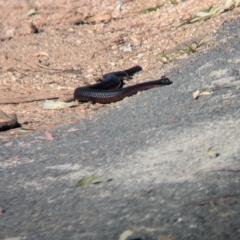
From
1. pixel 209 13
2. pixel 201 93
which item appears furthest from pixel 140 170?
pixel 209 13

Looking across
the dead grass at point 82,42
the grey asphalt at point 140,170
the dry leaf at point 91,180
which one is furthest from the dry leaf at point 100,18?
the dry leaf at point 91,180

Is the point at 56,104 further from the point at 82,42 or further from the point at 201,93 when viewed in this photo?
the point at 82,42

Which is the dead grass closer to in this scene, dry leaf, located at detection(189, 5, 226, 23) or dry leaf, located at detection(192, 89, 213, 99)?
dry leaf, located at detection(189, 5, 226, 23)

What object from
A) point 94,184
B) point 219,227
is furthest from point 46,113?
point 219,227

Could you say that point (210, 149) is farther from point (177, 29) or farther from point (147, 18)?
point (147, 18)

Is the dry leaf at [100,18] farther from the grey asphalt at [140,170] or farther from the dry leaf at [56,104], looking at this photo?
the grey asphalt at [140,170]

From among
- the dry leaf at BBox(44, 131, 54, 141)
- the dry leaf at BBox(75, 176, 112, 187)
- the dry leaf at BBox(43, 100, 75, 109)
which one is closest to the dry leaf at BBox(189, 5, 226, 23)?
the dry leaf at BBox(43, 100, 75, 109)

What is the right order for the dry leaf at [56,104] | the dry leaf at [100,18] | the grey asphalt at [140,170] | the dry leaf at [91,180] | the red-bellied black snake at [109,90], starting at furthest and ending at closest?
1. the dry leaf at [100,18]
2. the dry leaf at [56,104]
3. the red-bellied black snake at [109,90]
4. the dry leaf at [91,180]
5. the grey asphalt at [140,170]

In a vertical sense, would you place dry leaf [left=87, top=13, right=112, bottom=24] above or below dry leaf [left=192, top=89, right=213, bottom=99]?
below
